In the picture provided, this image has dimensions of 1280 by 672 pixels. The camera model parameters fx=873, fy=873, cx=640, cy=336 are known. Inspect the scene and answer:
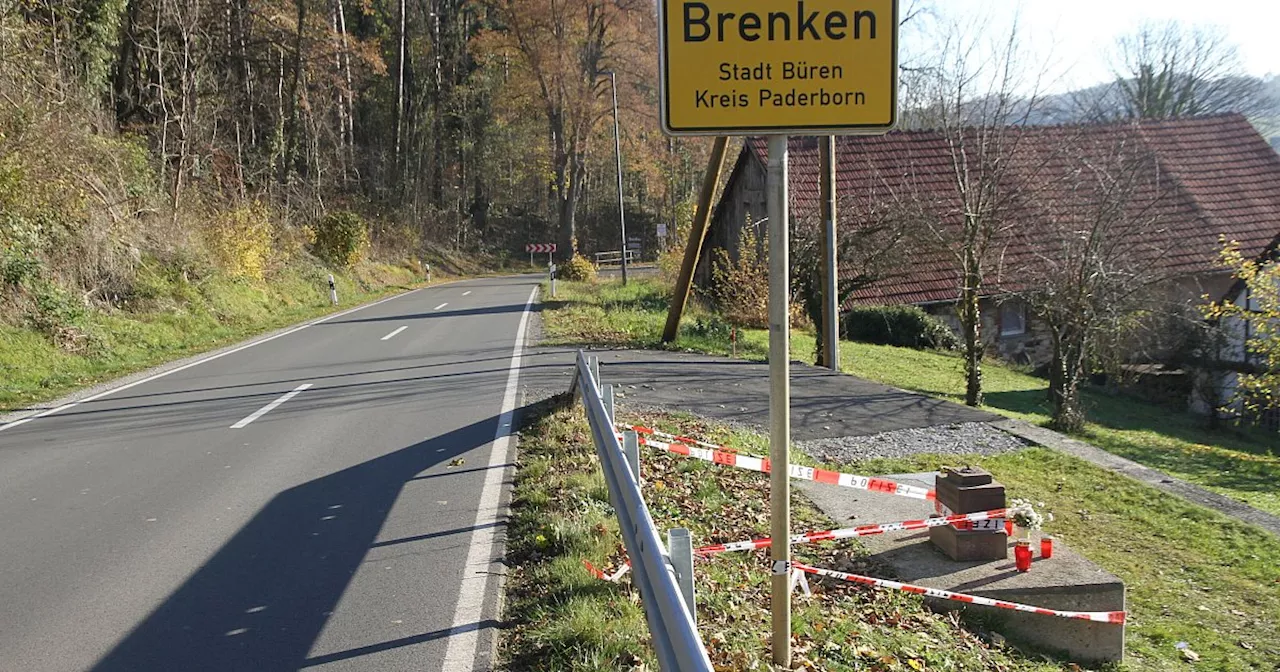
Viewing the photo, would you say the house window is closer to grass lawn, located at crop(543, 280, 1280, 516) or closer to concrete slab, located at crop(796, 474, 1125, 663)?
grass lawn, located at crop(543, 280, 1280, 516)

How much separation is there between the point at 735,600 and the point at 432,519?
229 centimetres

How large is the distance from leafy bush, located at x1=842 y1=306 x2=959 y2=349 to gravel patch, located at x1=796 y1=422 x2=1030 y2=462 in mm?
12221

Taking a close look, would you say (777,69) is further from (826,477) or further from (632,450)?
(826,477)

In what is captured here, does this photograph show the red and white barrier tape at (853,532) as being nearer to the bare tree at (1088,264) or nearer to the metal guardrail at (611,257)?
the bare tree at (1088,264)

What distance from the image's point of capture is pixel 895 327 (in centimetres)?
2198

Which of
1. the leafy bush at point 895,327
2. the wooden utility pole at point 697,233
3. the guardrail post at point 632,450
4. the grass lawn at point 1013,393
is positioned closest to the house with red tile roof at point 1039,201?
the leafy bush at point 895,327

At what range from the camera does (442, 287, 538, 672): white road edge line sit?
3973 mm

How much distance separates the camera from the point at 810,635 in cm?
420

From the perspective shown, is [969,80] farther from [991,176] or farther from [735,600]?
[735,600]

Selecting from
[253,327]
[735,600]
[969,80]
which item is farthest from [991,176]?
[253,327]

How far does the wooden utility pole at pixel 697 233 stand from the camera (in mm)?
13813

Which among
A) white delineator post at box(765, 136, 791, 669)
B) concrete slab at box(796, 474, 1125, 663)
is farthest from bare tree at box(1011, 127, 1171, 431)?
white delineator post at box(765, 136, 791, 669)

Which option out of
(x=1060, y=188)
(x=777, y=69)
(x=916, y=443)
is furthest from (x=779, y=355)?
(x=1060, y=188)

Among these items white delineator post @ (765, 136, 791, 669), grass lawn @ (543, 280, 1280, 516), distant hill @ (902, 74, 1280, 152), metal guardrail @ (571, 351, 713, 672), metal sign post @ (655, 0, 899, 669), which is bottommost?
grass lawn @ (543, 280, 1280, 516)
